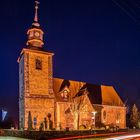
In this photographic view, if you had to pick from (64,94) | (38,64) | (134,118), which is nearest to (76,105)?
(64,94)

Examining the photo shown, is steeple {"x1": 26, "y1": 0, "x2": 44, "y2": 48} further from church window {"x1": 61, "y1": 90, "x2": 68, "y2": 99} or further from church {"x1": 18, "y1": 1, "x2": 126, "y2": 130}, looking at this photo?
church window {"x1": 61, "y1": 90, "x2": 68, "y2": 99}

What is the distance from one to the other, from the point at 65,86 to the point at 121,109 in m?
14.9

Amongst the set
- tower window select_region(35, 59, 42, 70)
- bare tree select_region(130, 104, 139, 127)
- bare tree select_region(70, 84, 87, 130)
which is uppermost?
tower window select_region(35, 59, 42, 70)

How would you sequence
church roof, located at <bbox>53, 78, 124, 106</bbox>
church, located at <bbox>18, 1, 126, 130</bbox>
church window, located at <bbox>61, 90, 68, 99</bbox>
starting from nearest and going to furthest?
church, located at <bbox>18, 1, 126, 130</bbox> < church window, located at <bbox>61, 90, 68, 99</bbox> < church roof, located at <bbox>53, 78, 124, 106</bbox>

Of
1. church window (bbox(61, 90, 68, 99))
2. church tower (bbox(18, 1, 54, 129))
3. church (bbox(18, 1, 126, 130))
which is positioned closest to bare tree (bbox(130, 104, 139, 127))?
church (bbox(18, 1, 126, 130))

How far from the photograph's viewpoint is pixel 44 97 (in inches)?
2003

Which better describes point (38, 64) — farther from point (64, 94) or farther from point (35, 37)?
point (64, 94)

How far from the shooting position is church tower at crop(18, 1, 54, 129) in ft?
162

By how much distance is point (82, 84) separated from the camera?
61031 millimetres

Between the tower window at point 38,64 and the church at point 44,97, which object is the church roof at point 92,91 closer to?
the church at point 44,97

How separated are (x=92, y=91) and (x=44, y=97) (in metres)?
13.9

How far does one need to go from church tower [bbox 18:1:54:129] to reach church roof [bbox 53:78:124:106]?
3.04 metres

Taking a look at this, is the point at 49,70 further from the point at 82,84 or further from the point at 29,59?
the point at 82,84

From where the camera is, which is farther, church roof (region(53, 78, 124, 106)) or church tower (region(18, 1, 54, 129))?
church roof (region(53, 78, 124, 106))
